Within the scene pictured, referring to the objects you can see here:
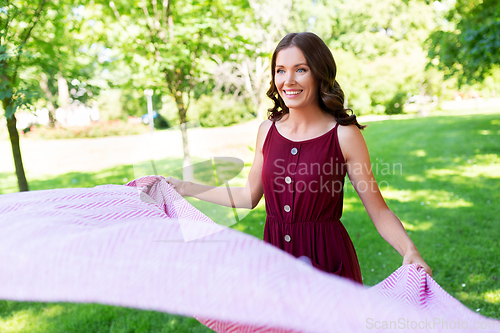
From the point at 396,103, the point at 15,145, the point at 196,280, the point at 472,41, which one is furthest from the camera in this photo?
the point at 396,103

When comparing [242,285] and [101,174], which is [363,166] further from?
[101,174]

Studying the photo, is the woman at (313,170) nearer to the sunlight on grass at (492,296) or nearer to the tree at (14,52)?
the tree at (14,52)

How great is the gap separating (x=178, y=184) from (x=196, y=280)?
1.00 metres

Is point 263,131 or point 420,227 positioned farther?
point 420,227

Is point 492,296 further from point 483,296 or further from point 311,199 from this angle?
point 311,199

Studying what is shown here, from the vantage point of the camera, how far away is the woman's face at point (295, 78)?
1.64m

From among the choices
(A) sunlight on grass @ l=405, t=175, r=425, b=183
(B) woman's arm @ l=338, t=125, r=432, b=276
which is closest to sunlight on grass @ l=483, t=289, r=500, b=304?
(B) woman's arm @ l=338, t=125, r=432, b=276

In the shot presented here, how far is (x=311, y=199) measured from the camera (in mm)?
1722

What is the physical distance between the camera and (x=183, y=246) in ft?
2.67

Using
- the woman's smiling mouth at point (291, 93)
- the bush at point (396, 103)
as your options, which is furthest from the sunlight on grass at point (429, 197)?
the bush at point (396, 103)

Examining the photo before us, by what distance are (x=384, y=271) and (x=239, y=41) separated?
4.88m

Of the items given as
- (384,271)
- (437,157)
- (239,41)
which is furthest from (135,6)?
(437,157)

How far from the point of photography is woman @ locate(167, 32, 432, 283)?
65.2 inches

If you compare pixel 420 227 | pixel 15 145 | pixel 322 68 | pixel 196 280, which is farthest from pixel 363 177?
pixel 420 227
